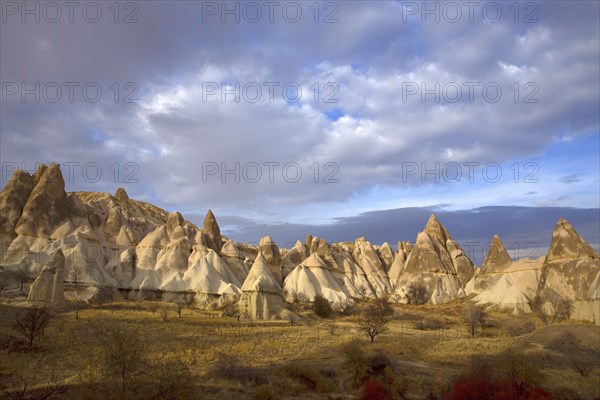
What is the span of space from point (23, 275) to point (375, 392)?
37.1m

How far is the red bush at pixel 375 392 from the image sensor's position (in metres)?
18.1

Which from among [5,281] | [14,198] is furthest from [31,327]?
[14,198]

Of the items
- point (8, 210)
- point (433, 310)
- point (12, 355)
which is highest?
point (8, 210)

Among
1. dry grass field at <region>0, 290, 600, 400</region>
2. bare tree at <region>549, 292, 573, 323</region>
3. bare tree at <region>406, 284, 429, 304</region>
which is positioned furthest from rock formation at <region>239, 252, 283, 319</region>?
bare tree at <region>406, 284, 429, 304</region>

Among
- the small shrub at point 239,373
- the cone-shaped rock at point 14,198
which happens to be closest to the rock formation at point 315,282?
the cone-shaped rock at point 14,198

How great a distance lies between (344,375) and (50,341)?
13472mm

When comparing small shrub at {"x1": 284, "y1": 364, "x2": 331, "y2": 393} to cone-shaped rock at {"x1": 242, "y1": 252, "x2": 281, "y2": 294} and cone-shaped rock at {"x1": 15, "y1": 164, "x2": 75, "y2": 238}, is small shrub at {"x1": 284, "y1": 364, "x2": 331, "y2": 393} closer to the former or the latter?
cone-shaped rock at {"x1": 242, "y1": 252, "x2": 281, "y2": 294}

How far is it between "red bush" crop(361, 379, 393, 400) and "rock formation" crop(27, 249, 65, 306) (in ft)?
77.7

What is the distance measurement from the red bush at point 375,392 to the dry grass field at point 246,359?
289mm

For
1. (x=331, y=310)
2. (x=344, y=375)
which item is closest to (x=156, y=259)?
(x=331, y=310)

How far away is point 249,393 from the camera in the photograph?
1808 centimetres

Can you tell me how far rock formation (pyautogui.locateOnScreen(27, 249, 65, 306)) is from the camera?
34.0 m

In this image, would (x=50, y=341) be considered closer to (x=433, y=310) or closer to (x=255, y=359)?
(x=255, y=359)

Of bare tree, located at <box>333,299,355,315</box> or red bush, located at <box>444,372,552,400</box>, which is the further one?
bare tree, located at <box>333,299,355,315</box>
